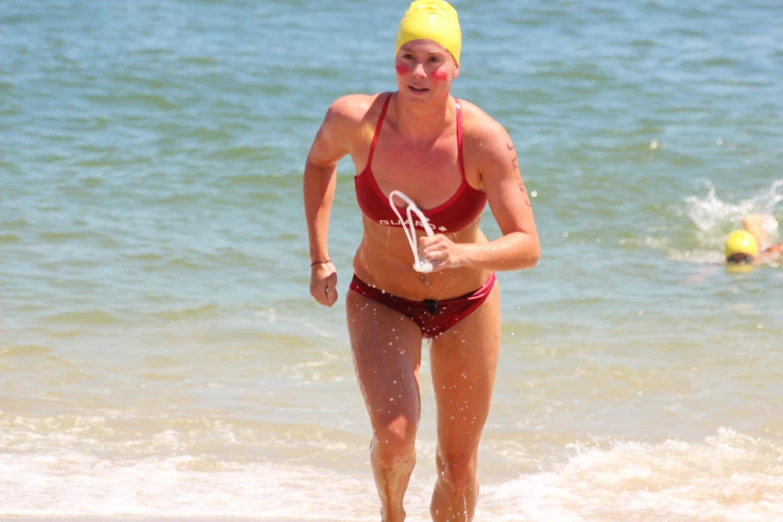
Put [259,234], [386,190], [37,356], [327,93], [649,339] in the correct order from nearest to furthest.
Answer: [386,190] → [37,356] → [649,339] → [259,234] → [327,93]

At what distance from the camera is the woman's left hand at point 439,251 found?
12.1 feet

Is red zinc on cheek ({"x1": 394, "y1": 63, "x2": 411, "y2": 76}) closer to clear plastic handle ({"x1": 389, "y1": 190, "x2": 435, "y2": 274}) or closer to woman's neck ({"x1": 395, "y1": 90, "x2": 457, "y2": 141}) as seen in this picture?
woman's neck ({"x1": 395, "y1": 90, "x2": 457, "y2": 141})

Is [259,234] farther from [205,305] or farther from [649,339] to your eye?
[649,339]

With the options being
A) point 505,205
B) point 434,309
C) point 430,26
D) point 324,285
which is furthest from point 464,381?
point 430,26

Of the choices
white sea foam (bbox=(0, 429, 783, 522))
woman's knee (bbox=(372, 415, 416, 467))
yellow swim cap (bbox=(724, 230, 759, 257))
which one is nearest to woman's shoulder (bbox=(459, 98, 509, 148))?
woman's knee (bbox=(372, 415, 416, 467))

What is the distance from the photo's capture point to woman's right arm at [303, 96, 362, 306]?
4.39 meters

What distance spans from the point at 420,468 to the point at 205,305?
3.25 m

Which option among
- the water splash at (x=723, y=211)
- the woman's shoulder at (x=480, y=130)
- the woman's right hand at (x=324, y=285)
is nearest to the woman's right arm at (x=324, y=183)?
the woman's right hand at (x=324, y=285)

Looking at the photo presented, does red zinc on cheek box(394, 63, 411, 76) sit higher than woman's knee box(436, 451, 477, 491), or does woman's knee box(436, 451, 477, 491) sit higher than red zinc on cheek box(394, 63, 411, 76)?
red zinc on cheek box(394, 63, 411, 76)

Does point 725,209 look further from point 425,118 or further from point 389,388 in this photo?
point 389,388

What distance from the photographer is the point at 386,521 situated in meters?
4.35

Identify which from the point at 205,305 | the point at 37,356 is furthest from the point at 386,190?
the point at 205,305

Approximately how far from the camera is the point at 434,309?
174 inches

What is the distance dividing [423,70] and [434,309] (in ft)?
3.08
